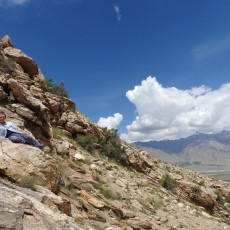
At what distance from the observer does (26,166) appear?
12.2m

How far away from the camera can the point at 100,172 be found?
2520cm

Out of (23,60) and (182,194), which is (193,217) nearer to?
(182,194)

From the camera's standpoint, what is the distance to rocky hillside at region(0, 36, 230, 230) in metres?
10.0

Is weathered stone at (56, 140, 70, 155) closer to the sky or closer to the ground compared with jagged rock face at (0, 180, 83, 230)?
closer to the sky

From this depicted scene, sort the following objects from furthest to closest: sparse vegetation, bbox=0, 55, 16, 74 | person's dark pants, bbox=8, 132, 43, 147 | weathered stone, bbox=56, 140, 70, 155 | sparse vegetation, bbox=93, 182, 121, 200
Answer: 1. sparse vegetation, bbox=0, 55, 16, 74
2. weathered stone, bbox=56, 140, 70, 155
3. sparse vegetation, bbox=93, 182, 121, 200
4. person's dark pants, bbox=8, 132, 43, 147

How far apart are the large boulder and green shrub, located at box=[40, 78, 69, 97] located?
23.0 m

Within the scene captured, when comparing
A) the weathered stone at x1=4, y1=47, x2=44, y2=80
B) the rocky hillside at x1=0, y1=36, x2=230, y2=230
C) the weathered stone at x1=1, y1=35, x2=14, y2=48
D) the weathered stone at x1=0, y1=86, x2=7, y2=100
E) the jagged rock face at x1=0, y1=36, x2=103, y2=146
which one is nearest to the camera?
the rocky hillside at x1=0, y1=36, x2=230, y2=230

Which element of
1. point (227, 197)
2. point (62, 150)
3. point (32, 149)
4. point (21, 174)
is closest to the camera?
point (21, 174)

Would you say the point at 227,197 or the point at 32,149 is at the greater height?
the point at 227,197

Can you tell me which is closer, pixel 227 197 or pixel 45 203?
pixel 45 203

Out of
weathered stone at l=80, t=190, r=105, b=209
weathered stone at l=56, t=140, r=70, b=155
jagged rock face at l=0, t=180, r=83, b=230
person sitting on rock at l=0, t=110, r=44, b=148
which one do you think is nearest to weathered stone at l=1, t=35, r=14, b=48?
weathered stone at l=56, t=140, r=70, b=155

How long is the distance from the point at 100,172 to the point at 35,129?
6.39m

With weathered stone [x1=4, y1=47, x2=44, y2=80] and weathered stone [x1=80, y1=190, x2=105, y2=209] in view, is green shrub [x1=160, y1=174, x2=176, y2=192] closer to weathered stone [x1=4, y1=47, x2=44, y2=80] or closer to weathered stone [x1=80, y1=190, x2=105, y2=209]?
weathered stone [x1=4, y1=47, x2=44, y2=80]

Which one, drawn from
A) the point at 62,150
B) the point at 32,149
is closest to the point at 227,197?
the point at 62,150
